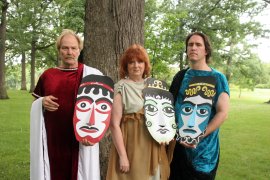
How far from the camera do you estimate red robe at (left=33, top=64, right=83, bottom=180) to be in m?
2.78

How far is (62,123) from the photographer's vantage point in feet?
9.14

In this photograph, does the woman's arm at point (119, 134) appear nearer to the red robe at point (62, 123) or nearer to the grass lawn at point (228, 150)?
the red robe at point (62, 123)

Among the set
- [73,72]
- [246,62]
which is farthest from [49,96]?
[246,62]

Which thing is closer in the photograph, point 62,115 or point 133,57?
point 133,57

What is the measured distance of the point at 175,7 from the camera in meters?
22.3

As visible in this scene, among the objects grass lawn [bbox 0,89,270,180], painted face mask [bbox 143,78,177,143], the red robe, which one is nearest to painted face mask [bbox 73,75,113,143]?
the red robe

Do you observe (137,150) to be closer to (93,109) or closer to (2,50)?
(93,109)

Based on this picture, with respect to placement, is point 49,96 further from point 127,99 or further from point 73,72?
point 127,99

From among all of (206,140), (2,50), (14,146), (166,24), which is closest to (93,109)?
(206,140)

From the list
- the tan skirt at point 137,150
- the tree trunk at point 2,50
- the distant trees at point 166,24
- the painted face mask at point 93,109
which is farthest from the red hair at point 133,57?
the tree trunk at point 2,50

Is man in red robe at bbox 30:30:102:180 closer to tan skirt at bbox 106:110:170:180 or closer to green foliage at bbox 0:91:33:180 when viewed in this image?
tan skirt at bbox 106:110:170:180

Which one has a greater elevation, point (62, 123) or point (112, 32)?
point (112, 32)

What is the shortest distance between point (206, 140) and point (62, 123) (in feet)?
4.14

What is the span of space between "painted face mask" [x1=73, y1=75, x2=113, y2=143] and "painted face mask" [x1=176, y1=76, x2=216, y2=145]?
64cm
